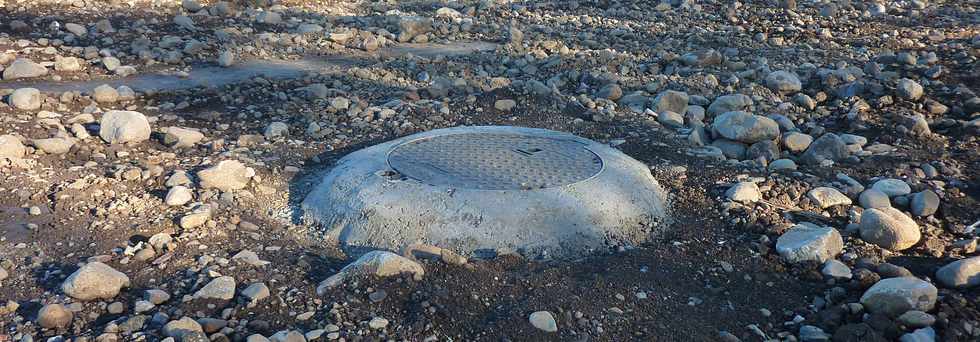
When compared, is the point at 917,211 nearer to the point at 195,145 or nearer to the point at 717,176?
the point at 717,176

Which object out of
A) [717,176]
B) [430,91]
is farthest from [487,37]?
[717,176]

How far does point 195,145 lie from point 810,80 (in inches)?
185

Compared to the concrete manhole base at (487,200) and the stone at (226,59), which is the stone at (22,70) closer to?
the stone at (226,59)

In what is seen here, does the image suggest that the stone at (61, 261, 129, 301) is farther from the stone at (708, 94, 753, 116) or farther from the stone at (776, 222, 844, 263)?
the stone at (708, 94, 753, 116)

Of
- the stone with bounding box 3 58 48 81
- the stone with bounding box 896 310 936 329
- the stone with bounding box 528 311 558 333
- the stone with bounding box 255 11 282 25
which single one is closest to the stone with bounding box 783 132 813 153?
the stone with bounding box 896 310 936 329

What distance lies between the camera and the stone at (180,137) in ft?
15.5

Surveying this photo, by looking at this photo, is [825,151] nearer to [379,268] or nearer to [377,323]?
[379,268]

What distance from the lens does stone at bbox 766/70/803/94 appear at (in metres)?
6.41

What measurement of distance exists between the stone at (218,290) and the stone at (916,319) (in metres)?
2.34

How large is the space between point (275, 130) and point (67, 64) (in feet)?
7.88

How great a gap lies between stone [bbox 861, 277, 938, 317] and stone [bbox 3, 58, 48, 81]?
5691 millimetres

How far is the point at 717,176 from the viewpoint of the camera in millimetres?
4375

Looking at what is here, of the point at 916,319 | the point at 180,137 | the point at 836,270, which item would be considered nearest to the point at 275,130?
the point at 180,137

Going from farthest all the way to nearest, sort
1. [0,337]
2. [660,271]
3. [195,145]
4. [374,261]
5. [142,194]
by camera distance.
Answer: [195,145], [142,194], [660,271], [374,261], [0,337]
